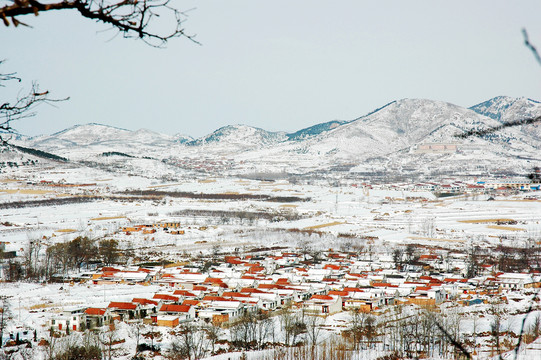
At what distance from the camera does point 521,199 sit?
51000mm

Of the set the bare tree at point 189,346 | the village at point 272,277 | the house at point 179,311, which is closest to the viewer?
the bare tree at point 189,346

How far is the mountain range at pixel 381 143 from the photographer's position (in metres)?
95.0

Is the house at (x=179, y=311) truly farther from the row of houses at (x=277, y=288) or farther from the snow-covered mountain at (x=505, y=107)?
the snow-covered mountain at (x=505, y=107)

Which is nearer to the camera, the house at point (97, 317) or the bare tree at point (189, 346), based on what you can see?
the bare tree at point (189, 346)

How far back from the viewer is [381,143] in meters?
120

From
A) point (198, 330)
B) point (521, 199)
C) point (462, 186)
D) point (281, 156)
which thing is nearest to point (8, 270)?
point (198, 330)

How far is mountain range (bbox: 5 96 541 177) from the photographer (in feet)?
312

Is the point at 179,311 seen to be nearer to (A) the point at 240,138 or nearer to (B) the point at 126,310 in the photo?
(B) the point at 126,310

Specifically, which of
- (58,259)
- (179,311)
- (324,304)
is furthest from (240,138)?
(179,311)

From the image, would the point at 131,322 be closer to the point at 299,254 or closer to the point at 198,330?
the point at 198,330

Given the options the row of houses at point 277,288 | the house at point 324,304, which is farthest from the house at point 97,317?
the house at point 324,304

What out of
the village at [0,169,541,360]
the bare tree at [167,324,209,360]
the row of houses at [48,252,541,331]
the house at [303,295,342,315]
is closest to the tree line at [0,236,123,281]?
the village at [0,169,541,360]

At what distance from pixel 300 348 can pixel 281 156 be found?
344ft

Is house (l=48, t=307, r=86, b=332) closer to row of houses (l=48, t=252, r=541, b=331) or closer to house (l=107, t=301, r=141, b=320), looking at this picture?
row of houses (l=48, t=252, r=541, b=331)
